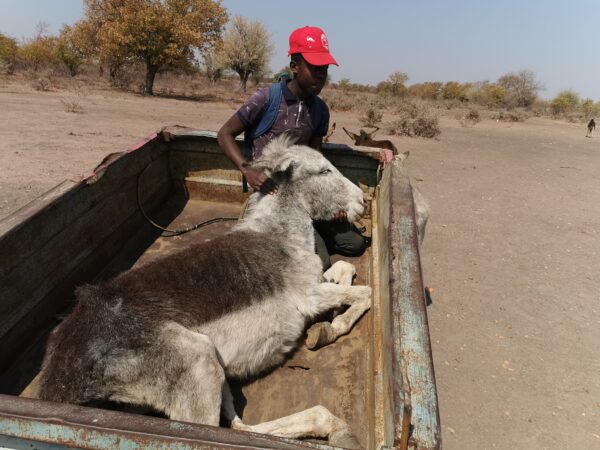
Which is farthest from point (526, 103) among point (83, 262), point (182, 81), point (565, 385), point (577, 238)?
point (83, 262)

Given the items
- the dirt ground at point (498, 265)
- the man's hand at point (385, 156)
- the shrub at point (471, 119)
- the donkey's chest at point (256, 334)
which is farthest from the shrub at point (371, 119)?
the donkey's chest at point (256, 334)

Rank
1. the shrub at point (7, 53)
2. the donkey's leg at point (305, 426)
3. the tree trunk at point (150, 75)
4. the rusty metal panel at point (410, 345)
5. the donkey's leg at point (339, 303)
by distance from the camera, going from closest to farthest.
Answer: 1. the rusty metal panel at point (410, 345)
2. the donkey's leg at point (305, 426)
3. the donkey's leg at point (339, 303)
4. the tree trunk at point (150, 75)
5. the shrub at point (7, 53)

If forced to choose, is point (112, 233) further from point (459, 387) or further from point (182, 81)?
point (182, 81)

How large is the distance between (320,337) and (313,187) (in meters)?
1.48

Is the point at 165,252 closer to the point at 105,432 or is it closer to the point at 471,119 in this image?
the point at 105,432

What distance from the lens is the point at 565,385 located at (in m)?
4.66

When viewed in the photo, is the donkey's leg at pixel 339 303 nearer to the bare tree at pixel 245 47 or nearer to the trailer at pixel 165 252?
the trailer at pixel 165 252

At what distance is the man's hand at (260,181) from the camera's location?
4.00 m

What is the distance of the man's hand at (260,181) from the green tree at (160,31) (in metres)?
29.6

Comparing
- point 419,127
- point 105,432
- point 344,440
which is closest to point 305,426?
point 344,440

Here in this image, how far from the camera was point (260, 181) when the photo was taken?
4004mm

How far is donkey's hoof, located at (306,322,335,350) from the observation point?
3.25 meters

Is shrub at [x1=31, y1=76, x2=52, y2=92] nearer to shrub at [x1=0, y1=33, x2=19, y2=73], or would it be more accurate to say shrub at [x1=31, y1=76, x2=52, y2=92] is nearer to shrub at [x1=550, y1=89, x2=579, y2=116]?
shrub at [x1=0, y1=33, x2=19, y2=73]

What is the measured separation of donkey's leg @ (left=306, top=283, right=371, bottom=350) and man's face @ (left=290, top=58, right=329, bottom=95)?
2125mm
